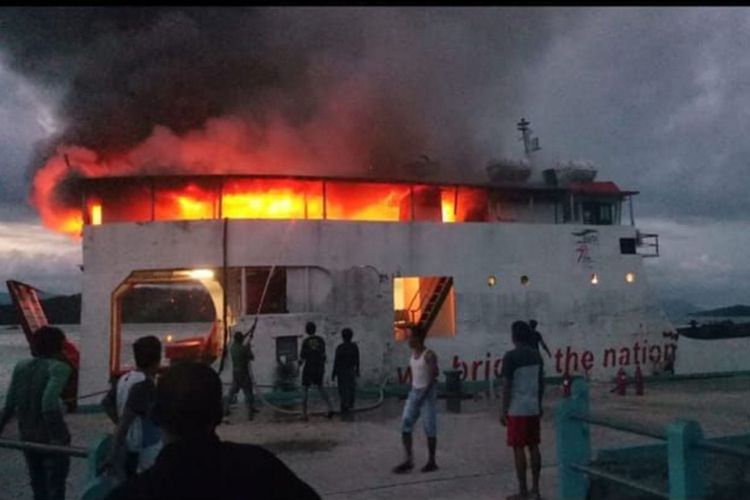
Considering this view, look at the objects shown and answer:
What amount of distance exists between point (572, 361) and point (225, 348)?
9390 millimetres

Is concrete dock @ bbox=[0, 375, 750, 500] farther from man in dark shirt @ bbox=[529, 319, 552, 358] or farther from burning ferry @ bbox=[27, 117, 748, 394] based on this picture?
burning ferry @ bbox=[27, 117, 748, 394]

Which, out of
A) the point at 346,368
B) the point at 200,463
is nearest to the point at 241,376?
the point at 346,368

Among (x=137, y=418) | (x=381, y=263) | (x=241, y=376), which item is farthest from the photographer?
(x=381, y=263)

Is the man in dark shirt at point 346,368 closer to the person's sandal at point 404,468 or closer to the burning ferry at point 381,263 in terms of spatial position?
the burning ferry at point 381,263

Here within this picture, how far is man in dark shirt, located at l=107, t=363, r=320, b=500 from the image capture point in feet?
7.19

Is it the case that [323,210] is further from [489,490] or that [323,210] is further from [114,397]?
[114,397]

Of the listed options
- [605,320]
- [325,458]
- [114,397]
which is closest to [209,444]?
[114,397]

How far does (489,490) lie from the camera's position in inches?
299

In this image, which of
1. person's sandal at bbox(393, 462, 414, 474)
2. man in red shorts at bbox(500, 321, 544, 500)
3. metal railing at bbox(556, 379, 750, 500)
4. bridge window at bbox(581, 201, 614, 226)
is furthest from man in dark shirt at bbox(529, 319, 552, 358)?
bridge window at bbox(581, 201, 614, 226)

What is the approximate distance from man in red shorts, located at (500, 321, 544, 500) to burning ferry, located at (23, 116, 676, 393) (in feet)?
32.0

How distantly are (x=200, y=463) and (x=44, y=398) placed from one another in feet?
14.5

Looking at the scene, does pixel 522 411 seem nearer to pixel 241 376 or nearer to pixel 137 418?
pixel 137 418

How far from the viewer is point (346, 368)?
42.6ft

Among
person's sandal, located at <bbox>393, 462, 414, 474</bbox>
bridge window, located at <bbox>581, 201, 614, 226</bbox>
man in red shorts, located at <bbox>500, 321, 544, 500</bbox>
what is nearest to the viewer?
man in red shorts, located at <bbox>500, 321, 544, 500</bbox>
